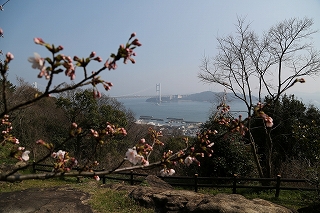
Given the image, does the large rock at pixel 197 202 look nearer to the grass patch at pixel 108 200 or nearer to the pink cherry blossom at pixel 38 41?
the grass patch at pixel 108 200

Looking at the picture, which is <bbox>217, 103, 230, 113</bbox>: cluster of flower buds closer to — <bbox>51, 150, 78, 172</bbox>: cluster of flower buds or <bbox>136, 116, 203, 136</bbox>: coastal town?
<bbox>51, 150, 78, 172</bbox>: cluster of flower buds

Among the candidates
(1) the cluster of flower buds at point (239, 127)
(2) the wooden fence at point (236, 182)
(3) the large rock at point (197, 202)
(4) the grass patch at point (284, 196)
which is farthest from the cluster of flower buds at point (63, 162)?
(4) the grass patch at point (284, 196)

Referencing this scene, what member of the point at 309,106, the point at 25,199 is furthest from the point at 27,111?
the point at 309,106

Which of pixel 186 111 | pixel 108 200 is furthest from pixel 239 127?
pixel 186 111

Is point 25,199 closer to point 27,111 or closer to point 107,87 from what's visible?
point 107,87

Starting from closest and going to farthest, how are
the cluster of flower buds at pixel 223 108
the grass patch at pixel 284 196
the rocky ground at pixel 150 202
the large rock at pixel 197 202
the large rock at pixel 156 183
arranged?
the cluster of flower buds at pixel 223 108 → the large rock at pixel 197 202 → the rocky ground at pixel 150 202 → the grass patch at pixel 284 196 → the large rock at pixel 156 183
